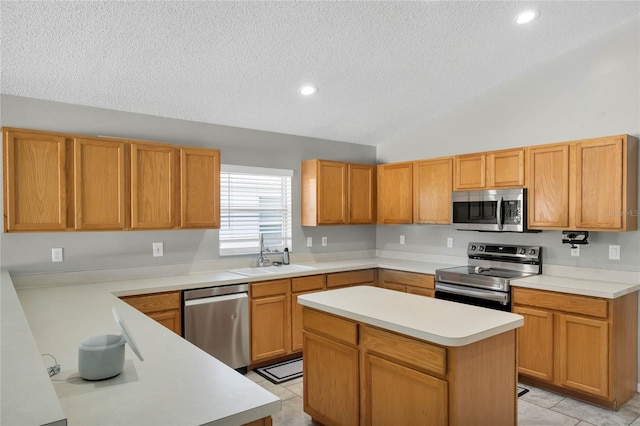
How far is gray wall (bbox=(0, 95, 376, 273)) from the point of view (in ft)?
10.9

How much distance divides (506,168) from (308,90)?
80.4 inches

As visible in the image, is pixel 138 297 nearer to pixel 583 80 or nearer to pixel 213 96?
pixel 213 96

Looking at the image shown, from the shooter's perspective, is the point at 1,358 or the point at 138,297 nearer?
the point at 1,358

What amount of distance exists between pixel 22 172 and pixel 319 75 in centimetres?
246

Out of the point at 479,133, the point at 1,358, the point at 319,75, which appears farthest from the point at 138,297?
the point at 479,133

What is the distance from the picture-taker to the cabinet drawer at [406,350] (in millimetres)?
2045

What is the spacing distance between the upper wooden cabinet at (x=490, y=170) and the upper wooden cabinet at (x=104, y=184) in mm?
2501

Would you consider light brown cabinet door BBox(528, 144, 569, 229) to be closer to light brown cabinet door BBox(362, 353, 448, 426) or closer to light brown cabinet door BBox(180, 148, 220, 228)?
light brown cabinet door BBox(362, 353, 448, 426)

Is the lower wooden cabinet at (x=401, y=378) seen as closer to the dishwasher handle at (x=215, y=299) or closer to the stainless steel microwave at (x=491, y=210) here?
the dishwasher handle at (x=215, y=299)

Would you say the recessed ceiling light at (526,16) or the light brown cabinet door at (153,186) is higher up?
the recessed ceiling light at (526,16)

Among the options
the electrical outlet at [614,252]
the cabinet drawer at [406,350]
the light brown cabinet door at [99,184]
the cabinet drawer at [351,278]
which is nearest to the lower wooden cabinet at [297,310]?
the cabinet drawer at [351,278]

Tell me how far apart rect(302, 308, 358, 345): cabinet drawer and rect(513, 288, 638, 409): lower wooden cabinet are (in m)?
1.86

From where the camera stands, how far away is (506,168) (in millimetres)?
4023

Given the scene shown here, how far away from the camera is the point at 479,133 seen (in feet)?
15.2
